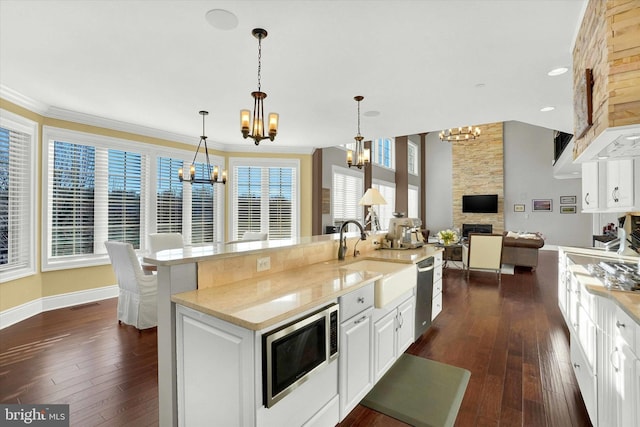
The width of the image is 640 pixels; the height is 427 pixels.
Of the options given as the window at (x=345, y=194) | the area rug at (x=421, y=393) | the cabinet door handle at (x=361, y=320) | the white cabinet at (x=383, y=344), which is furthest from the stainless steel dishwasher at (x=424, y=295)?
the window at (x=345, y=194)

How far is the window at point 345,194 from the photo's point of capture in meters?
7.32

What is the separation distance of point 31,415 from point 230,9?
302 cm

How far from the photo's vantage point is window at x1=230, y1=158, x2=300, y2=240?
21.4 feet

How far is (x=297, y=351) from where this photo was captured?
1.40m

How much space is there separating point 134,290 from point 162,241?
1.20 metres

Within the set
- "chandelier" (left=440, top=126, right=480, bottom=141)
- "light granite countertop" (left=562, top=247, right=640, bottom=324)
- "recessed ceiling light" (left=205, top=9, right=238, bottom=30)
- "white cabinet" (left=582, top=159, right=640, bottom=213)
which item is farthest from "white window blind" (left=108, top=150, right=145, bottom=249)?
"chandelier" (left=440, top=126, right=480, bottom=141)

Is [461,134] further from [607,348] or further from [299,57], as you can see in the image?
[607,348]

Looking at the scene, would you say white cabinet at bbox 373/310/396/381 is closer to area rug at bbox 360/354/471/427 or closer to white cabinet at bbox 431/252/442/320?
area rug at bbox 360/354/471/427

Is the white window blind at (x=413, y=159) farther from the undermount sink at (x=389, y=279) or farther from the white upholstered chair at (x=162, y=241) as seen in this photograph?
the undermount sink at (x=389, y=279)

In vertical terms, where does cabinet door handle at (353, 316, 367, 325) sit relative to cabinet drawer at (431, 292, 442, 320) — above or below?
above

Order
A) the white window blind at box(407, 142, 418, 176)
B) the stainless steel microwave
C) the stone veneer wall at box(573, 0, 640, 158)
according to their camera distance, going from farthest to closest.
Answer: the white window blind at box(407, 142, 418, 176) < the stone veneer wall at box(573, 0, 640, 158) < the stainless steel microwave

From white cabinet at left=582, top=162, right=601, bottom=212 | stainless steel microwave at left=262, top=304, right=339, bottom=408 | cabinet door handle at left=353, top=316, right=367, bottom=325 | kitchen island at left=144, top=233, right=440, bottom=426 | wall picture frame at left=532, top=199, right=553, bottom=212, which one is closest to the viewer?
stainless steel microwave at left=262, top=304, right=339, bottom=408

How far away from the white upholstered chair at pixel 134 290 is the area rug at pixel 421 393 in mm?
2592

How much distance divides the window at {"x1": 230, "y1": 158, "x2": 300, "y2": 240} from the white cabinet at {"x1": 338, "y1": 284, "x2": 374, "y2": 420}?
4855mm
